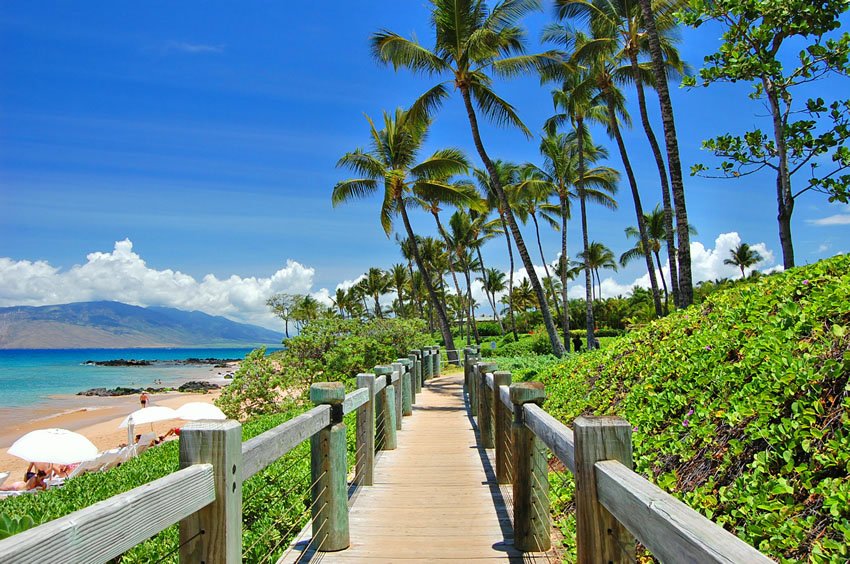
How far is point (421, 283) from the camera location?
2458 inches

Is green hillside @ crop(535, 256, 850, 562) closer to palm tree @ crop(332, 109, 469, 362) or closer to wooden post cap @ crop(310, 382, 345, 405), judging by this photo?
wooden post cap @ crop(310, 382, 345, 405)

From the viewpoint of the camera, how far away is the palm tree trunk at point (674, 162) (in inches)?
529

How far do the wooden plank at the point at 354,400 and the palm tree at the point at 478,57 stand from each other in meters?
11.9

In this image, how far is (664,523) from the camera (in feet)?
5.51

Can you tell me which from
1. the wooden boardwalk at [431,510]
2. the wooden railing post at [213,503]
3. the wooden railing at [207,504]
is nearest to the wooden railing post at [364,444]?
the wooden boardwalk at [431,510]

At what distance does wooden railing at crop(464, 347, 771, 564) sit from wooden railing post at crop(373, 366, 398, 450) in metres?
3.66

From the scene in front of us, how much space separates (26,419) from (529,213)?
30.1m

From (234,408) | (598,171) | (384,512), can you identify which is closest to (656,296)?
(598,171)

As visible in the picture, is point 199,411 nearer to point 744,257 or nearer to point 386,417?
point 386,417

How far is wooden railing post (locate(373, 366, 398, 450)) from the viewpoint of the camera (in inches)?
311

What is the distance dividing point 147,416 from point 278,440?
13.3 metres

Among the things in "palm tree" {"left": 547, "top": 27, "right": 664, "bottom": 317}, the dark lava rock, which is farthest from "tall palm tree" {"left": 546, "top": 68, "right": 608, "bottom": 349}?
the dark lava rock

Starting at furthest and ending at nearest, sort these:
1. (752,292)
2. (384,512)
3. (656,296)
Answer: (656,296) < (752,292) < (384,512)

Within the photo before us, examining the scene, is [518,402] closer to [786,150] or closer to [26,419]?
[786,150]
